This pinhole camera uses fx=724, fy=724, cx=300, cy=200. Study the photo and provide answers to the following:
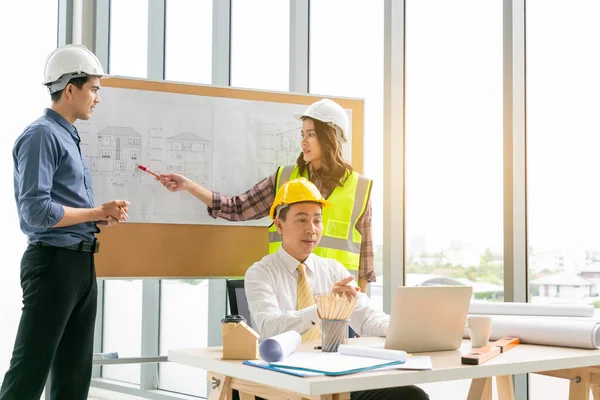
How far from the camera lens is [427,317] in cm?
192

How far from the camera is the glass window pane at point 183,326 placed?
14.9ft

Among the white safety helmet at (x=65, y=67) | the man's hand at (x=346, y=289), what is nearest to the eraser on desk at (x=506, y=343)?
the man's hand at (x=346, y=289)

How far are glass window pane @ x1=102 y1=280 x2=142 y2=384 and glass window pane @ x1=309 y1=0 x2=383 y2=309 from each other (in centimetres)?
175

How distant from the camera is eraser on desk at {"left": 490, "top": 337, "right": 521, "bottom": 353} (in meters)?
2.02

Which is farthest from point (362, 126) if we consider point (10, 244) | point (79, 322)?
point (10, 244)

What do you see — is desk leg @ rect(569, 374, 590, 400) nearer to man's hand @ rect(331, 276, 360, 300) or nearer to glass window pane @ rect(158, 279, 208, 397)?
man's hand @ rect(331, 276, 360, 300)

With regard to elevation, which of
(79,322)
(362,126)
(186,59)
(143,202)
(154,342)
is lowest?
(154,342)

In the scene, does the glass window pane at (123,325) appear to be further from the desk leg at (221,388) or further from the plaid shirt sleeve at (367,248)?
the desk leg at (221,388)

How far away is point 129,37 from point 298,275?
280 centimetres

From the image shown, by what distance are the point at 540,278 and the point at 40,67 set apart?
3.55m

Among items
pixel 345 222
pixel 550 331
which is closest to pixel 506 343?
pixel 550 331

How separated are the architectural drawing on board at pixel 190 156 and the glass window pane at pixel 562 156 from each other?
156 centimetres

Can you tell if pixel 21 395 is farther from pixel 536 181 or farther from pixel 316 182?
pixel 536 181

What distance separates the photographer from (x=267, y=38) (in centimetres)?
440
